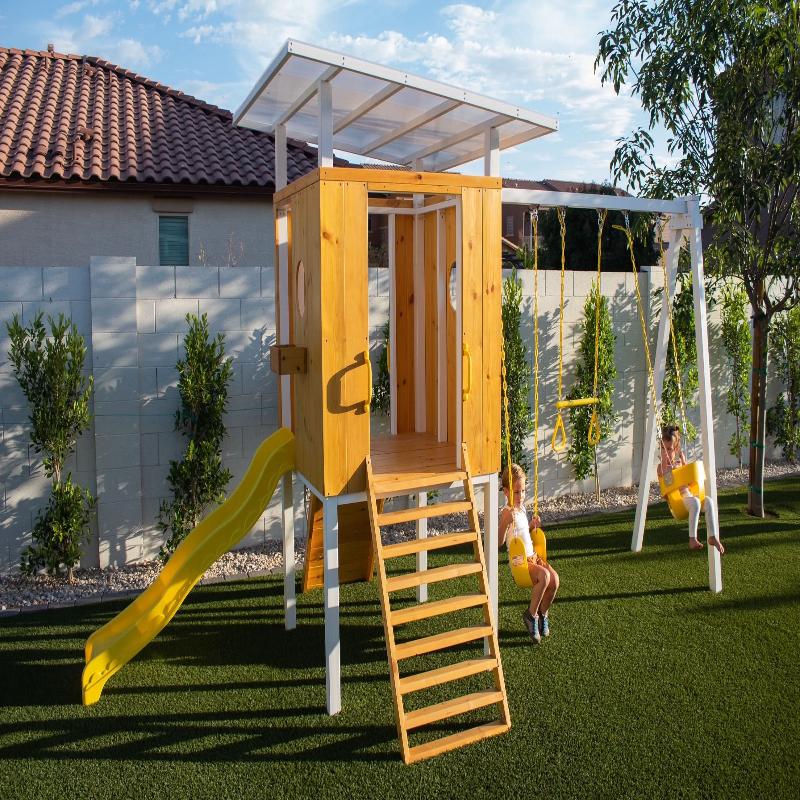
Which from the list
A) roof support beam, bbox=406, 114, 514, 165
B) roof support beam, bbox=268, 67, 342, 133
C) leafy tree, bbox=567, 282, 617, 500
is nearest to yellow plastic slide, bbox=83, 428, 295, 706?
roof support beam, bbox=268, 67, 342, 133

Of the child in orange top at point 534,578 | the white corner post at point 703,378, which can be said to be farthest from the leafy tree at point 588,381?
the child in orange top at point 534,578

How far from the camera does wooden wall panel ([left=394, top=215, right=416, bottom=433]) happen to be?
5551 mm

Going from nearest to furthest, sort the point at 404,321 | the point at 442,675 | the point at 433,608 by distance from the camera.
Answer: the point at 442,675 → the point at 433,608 → the point at 404,321

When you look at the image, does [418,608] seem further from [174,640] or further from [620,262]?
[620,262]

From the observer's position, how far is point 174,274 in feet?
19.8

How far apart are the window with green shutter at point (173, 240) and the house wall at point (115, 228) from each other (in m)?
0.11

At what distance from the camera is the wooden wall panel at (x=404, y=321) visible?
555 cm

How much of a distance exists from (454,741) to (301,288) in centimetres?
264

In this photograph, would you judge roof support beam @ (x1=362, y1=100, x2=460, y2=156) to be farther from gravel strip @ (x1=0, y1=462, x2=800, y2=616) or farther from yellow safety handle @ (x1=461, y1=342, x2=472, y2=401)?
gravel strip @ (x1=0, y1=462, x2=800, y2=616)

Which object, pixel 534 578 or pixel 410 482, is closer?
pixel 410 482

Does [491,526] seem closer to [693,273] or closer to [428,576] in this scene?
[428,576]

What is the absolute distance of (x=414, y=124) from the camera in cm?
477

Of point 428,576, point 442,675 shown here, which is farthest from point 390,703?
point 428,576

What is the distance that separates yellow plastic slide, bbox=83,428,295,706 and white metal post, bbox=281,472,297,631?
9.9 inches
